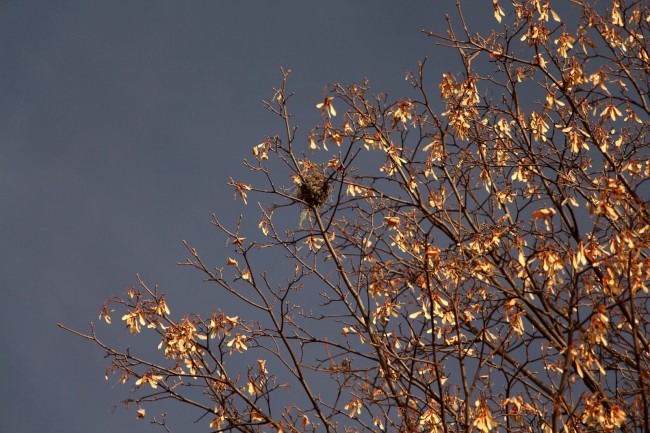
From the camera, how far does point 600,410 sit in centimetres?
407

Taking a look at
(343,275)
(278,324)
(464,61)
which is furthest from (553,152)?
(278,324)

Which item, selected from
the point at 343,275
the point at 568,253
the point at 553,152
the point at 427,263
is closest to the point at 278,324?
the point at 343,275

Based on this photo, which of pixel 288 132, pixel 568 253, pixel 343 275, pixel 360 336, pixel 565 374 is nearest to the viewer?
pixel 565 374

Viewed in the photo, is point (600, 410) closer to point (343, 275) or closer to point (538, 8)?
point (343, 275)

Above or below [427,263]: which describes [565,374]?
below

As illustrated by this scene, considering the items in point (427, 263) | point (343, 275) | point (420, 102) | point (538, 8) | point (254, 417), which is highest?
point (538, 8)

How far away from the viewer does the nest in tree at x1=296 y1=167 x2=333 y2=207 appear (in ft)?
21.1

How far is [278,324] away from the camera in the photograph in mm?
5562

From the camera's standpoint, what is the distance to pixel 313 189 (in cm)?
643

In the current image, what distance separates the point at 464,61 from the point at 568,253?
8.93 feet

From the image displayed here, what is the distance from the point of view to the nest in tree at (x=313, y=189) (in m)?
6.43

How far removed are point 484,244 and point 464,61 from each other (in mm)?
1718

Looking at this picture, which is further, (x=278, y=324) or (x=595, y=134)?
(x=595, y=134)

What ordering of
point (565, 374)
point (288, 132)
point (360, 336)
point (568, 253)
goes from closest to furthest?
point (565, 374) < point (568, 253) < point (360, 336) < point (288, 132)
